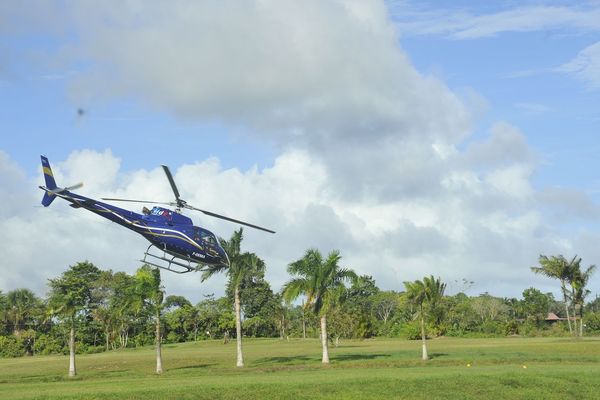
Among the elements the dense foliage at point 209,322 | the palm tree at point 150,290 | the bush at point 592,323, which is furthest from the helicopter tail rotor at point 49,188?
the bush at point 592,323

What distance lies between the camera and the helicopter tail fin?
4722cm

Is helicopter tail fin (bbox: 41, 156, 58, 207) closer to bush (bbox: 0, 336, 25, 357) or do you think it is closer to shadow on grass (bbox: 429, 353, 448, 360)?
shadow on grass (bbox: 429, 353, 448, 360)

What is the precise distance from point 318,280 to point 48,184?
28.8 metres

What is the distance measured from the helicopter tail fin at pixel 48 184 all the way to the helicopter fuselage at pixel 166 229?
9 cm

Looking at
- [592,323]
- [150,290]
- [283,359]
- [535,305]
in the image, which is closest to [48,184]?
[150,290]

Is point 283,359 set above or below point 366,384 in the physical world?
above

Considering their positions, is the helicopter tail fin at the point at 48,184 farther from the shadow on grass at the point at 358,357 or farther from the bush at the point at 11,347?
the bush at the point at 11,347

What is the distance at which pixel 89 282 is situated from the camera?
5266 inches

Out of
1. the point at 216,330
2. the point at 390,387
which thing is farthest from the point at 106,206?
the point at 216,330

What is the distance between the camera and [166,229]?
1941 inches

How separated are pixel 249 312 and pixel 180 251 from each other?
83.3 m

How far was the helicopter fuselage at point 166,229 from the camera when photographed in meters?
48.0

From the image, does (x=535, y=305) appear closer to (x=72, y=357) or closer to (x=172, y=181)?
(x=72, y=357)

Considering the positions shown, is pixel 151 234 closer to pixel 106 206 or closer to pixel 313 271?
pixel 106 206
